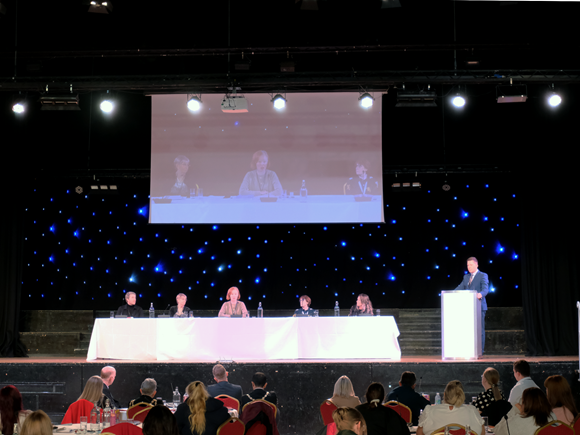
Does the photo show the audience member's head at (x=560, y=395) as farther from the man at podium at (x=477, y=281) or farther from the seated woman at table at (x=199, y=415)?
the man at podium at (x=477, y=281)

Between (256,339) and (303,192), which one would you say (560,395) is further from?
(303,192)

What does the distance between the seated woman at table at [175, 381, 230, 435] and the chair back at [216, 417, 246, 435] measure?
59 mm

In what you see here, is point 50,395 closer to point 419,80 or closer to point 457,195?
point 419,80

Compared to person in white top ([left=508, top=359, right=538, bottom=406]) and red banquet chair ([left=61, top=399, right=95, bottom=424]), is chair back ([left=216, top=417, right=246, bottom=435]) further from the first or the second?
person in white top ([left=508, top=359, right=538, bottom=406])

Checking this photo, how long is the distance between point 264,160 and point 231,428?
19.0ft

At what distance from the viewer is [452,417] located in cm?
439

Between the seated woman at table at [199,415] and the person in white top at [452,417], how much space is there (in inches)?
57.6

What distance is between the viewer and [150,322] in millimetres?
7922

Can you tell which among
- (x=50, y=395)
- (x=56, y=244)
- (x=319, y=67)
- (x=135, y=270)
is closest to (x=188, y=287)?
(x=135, y=270)

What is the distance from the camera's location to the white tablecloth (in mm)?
7812

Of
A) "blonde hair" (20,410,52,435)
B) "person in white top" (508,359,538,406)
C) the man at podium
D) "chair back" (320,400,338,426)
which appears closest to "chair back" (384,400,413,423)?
"chair back" (320,400,338,426)

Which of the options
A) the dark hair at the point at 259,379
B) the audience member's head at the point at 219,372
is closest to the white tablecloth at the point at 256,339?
the audience member's head at the point at 219,372

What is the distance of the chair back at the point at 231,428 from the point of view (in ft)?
14.4

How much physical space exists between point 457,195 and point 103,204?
6.25 m
